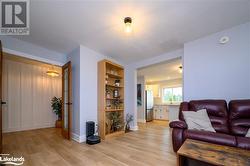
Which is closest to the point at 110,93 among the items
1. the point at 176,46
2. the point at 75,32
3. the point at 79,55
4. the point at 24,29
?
the point at 79,55

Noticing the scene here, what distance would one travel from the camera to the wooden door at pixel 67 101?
3.44m

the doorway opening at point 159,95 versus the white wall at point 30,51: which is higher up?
the white wall at point 30,51

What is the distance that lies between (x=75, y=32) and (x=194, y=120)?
9.65ft

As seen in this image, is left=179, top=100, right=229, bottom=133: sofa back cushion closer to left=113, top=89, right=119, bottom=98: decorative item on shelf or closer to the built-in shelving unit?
the built-in shelving unit

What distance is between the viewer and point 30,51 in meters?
3.32

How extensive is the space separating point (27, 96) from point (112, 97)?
3.16 meters

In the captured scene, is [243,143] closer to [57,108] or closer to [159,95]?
[57,108]

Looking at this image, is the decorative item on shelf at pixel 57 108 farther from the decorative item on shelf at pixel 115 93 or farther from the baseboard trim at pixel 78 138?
the decorative item on shelf at pixel 115 93

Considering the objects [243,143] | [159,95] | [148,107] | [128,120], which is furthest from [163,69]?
[243,143]

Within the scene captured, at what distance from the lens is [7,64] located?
434 cm

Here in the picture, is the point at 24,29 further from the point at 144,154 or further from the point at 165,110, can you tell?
the point at 165,110

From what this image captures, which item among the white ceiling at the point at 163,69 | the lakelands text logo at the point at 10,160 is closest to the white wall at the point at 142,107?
the white ceiling at the point at 163,69

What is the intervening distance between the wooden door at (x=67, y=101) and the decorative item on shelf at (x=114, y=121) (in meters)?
1.16

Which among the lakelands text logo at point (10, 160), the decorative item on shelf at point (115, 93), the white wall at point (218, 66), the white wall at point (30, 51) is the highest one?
the white wall at point (30, 51)
